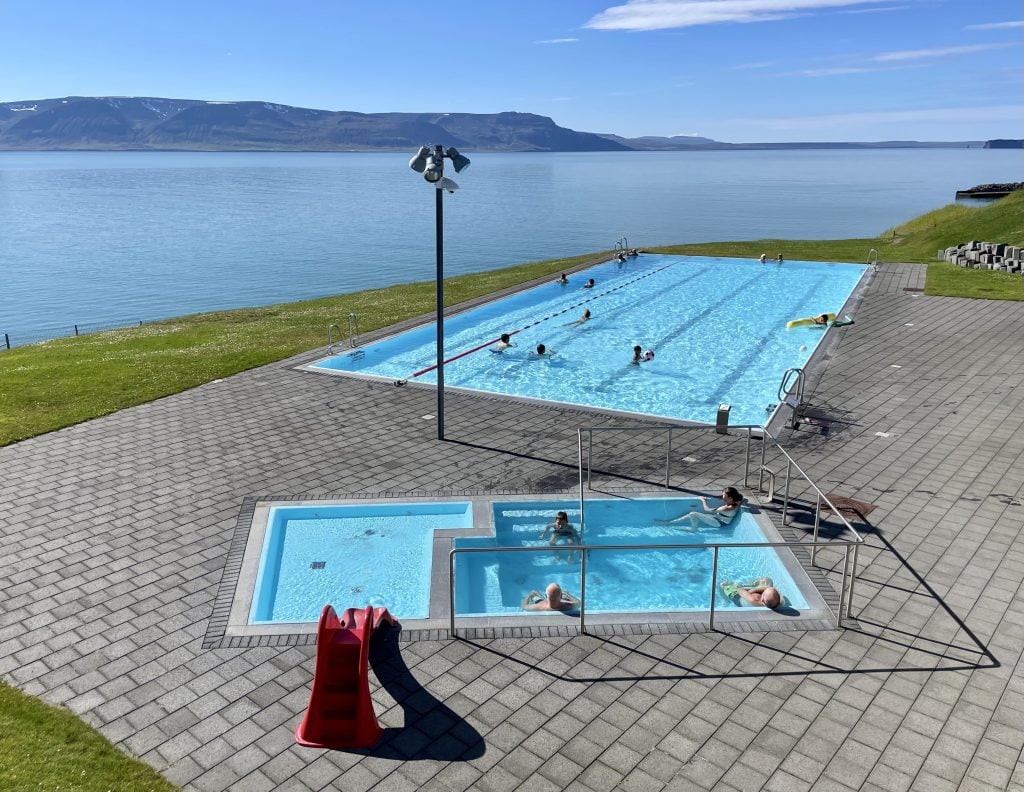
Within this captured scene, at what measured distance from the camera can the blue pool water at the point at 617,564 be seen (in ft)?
30.1

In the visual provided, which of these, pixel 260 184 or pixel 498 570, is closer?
pixel 498 570

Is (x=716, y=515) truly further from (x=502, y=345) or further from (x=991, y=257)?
(x=991, y=257)

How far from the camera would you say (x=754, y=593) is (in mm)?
8664

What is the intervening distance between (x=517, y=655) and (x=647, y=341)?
1656 centimetres

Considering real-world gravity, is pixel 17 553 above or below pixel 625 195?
below

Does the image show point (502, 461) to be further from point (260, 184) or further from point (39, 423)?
point (260, 184)

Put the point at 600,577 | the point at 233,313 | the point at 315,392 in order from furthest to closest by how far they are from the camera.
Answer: the point at 233,313, the point at 315,392, the point at 600,577

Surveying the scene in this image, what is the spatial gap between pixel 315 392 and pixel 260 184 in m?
142

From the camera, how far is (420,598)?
8.88m

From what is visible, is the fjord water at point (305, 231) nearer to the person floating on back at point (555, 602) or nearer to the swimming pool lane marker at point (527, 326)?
the swimming pool lane marker at point (527, 326)

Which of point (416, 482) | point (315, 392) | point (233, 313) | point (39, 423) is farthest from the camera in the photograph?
point (233, 313)

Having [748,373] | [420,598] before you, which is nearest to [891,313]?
[748,373]

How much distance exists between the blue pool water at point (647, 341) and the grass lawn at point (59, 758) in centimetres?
1126

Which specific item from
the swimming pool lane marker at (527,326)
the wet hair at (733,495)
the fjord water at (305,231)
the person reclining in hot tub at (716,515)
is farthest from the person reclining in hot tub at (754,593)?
the fjord water at (305,231)
